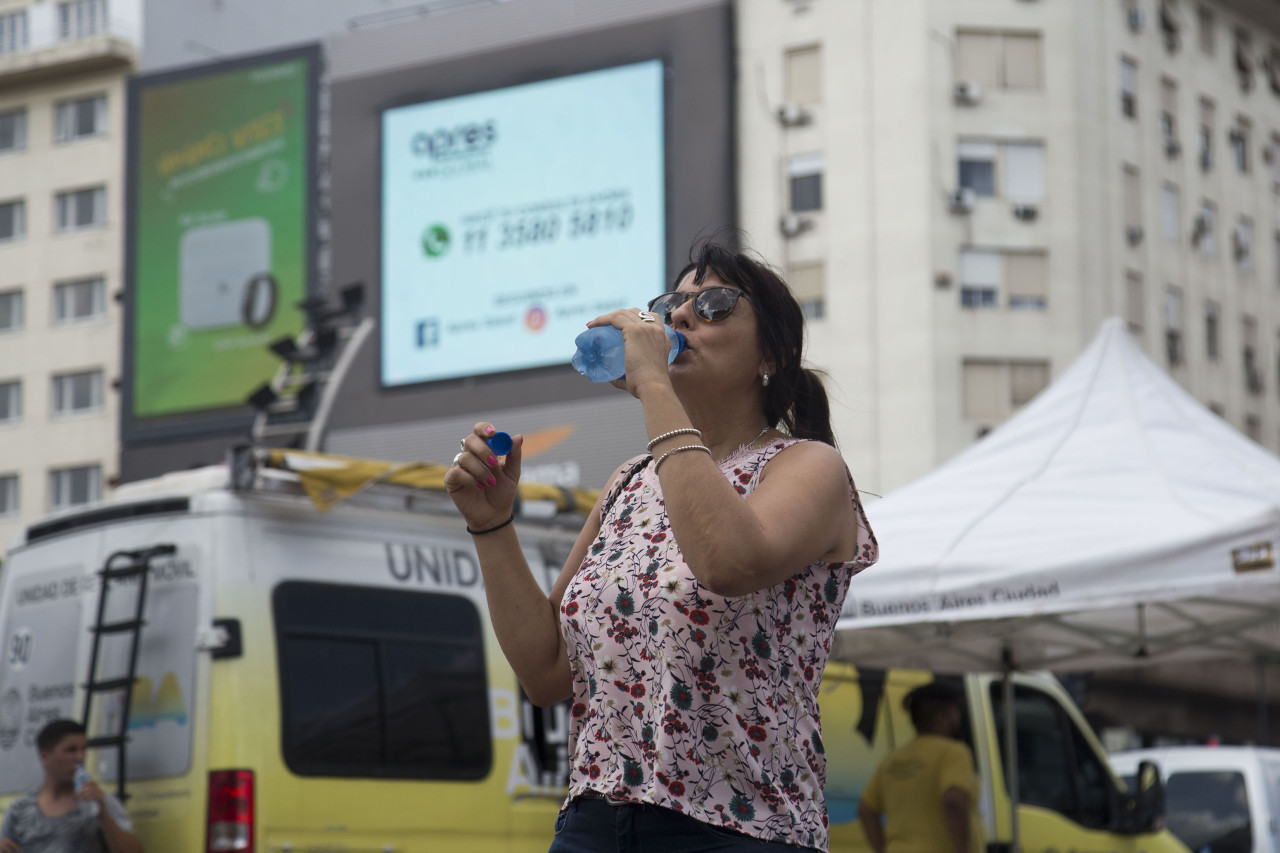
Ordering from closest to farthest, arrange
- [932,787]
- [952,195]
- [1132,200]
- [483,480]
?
1. [483,480]
2. [932,787]
3. [952,195]
4. [1132,200]

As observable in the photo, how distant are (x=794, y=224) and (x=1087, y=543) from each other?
3185 cm

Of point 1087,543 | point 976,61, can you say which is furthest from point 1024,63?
point 1087,543

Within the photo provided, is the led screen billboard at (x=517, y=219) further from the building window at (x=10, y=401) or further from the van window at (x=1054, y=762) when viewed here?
the van window at (x=1054, y=762)

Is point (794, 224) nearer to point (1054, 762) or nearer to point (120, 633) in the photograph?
point (1054, 762)

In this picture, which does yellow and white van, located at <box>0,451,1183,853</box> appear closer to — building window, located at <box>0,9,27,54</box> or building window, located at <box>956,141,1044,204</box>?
building window, located at <box>956,141,1044,204</box>

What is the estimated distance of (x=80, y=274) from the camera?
49.5 meters

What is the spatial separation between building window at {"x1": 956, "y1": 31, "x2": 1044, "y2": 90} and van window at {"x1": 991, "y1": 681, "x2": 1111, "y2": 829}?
29928 mm

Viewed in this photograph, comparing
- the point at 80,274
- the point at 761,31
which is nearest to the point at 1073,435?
the point at 761,31

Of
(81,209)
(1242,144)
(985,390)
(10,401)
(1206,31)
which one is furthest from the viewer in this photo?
(10,401)

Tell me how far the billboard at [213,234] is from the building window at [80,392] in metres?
3.82

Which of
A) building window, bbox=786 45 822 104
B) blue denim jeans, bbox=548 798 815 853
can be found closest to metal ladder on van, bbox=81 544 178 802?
blue denim jeans, bbox=548 798 815 853

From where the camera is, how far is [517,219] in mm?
40125

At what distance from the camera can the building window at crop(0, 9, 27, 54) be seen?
52.6 metres

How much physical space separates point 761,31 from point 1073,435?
32.2 metres
